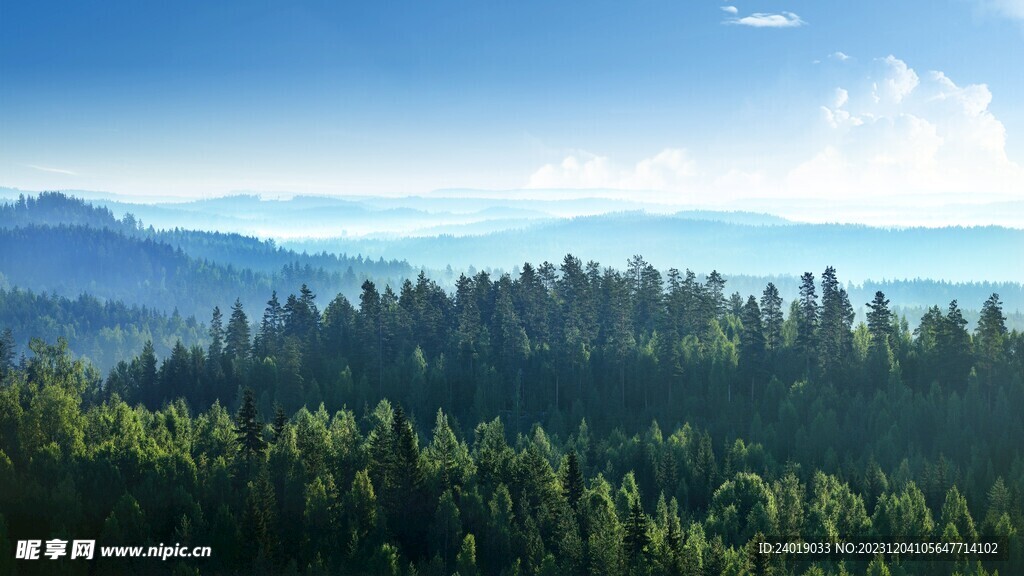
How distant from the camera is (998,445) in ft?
302

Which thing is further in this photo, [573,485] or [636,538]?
[573,485]

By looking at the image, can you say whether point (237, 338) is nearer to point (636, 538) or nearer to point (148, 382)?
point (148, 382)

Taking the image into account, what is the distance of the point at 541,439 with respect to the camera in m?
88.0

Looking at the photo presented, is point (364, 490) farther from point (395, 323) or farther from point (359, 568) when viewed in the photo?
point (395, 323)

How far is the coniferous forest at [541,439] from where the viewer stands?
2440 inches

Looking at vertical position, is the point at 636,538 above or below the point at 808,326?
below

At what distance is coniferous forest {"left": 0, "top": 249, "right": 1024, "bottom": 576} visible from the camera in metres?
62.0

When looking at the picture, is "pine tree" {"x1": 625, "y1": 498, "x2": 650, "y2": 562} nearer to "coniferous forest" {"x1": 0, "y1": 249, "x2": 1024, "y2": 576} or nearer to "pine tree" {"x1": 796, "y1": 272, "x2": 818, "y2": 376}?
"coniferous forest" {"x1": 0, "y1": 249, "x2": 1024, "y2": 576}

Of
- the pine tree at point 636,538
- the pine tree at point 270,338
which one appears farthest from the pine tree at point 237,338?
the pine tree at point 636,538

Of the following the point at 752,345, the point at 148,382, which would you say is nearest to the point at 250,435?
the point at 148,382

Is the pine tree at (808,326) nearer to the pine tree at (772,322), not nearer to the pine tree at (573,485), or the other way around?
the pine tree at (772,322)

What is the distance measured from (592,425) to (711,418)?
1476cm

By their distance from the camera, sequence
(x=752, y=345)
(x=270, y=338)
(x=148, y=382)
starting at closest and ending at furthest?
(x=752, y=345), (x=148, y=382), (x=270, y=338)

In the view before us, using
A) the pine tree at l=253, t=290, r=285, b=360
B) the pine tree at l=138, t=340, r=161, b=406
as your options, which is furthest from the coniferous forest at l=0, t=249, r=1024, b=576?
the pine tree at l=253, t=290, r=285, b=360
